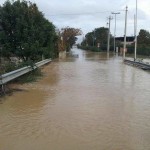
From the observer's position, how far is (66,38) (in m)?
89.9

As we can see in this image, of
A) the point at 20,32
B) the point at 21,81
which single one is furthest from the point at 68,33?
the point at 21,81

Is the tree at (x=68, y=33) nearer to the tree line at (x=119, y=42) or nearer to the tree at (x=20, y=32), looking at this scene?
the tree line at (x=119, y=42)

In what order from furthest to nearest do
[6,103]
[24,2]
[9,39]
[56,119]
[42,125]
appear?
[24,2]
[9,39]
[6,103]
[56,119]
[42,125]

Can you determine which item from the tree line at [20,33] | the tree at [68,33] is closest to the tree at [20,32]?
the tree line at [20,33]

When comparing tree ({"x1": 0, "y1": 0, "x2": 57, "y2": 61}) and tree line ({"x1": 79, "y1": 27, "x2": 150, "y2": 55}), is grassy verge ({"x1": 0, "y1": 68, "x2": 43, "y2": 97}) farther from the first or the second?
tree line ({"x1": 79, "y1": 27, "x2": 150, "y2": 55})

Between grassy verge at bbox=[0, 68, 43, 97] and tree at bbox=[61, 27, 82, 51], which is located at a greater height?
tree at bbox=[61, 27, 82, 51]

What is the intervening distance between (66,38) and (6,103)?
79270 mm

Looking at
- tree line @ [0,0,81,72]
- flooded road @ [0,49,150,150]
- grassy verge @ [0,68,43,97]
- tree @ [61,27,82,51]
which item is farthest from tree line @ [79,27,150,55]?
flooded road @ [0,49,150,150]

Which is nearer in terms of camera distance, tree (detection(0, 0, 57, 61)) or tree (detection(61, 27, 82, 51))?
tree (detection(0, 0, 57, 61))

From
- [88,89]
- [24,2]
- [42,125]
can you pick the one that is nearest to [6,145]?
[42,125]

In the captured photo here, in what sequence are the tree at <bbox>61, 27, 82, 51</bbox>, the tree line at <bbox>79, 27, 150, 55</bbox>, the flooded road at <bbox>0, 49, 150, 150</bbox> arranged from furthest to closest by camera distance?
the tree at <bbox>61, 27, 82, 51</bbox>, the tree line at <bbox>79, 27, 150, 55</bbox>, the flooded road at <bbox>0, 49, 150, 150</bbox>

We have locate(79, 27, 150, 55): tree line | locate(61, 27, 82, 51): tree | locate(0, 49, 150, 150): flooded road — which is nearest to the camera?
locate(0, 49, 150, 150): flooded road

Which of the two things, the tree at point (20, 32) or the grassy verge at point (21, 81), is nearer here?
the grassy verge at point (21, 81)

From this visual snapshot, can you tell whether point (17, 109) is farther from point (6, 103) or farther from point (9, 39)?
point (9, 39)
